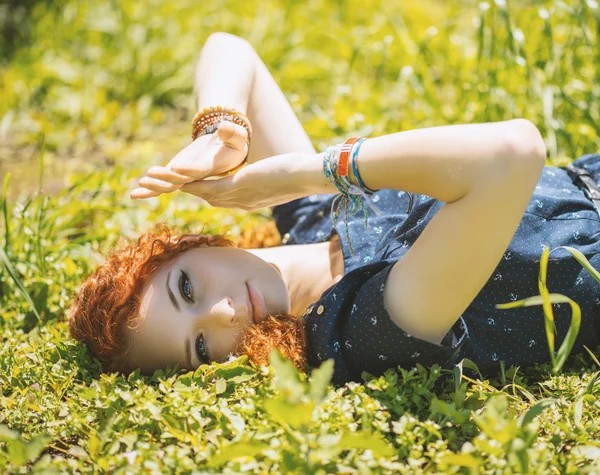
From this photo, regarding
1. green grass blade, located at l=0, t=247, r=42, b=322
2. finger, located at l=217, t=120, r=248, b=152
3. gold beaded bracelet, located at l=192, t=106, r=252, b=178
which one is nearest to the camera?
finger, located at l=217, t=120, r=248, b=152

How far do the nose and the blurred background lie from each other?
1525 millimetres

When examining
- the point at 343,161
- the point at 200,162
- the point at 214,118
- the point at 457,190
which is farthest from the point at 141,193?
the point at 457,190

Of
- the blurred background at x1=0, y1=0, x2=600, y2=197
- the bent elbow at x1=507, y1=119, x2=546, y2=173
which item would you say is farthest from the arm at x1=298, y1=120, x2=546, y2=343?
the blurred background at x1=0, y1=0, x2=600, y2=197

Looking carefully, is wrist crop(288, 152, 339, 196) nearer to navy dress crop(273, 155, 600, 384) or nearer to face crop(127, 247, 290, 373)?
navy dress crop(273, 155, 600, 384)

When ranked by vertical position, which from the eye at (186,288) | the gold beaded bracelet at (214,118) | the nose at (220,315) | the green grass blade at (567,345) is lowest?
the green grass blade at (567,345)

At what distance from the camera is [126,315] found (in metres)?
2.19

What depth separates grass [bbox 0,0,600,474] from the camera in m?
1.70

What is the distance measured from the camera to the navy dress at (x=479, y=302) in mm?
1991

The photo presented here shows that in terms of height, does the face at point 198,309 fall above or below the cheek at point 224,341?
above

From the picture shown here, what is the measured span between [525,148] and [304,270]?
922 mm

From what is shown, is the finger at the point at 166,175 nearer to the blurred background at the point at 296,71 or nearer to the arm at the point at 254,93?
the arm at the point at 254,93

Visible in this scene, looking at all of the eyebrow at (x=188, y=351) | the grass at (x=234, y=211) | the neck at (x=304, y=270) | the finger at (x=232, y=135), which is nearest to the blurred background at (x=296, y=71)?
the grass at (x=234, y=211)

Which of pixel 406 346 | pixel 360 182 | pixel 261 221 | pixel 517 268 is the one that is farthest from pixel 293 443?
pixel 261 221

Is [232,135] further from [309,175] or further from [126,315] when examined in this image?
[126,315]
